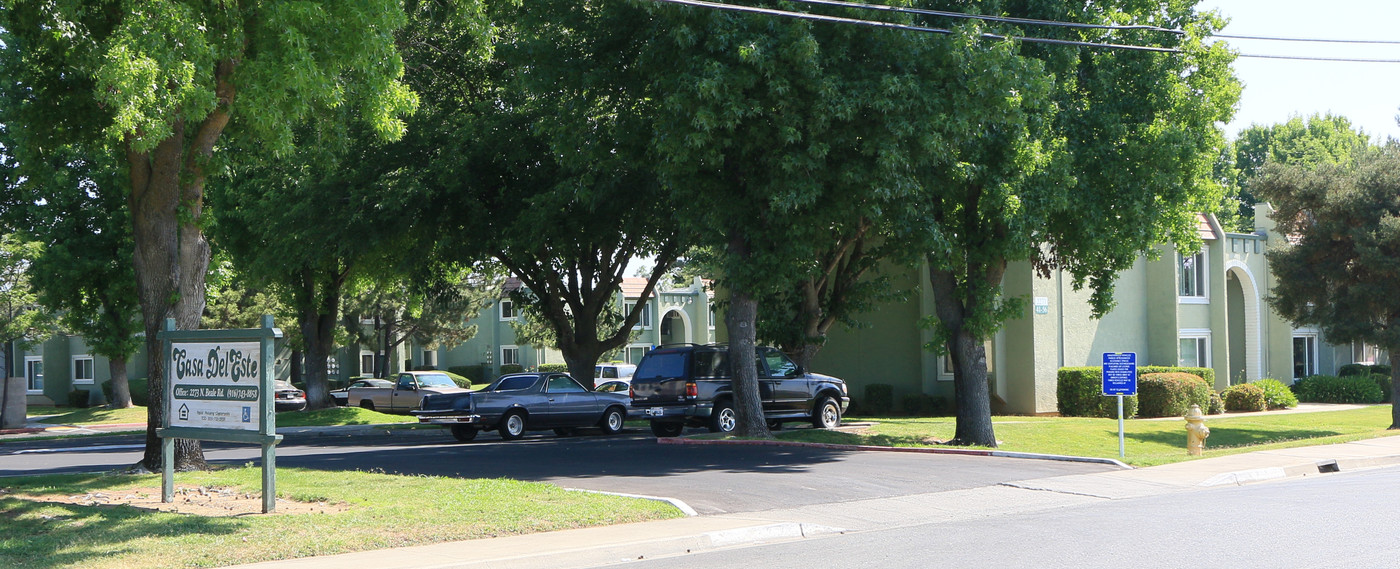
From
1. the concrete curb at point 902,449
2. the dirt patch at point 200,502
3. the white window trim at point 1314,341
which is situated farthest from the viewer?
the white window trim at point 1314,341

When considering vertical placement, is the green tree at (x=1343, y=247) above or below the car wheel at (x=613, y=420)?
above

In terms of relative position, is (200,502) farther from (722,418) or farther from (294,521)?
(722,418)

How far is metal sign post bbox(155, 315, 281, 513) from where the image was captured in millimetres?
11008

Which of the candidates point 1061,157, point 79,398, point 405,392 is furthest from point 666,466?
point 79,398

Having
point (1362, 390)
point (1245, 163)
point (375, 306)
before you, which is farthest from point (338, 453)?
point (1245, 163)

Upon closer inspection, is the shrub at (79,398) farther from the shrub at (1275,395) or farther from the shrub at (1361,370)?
the shrub at (1361,370)

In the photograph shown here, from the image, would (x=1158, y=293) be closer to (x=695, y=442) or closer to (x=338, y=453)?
(x=695, y=442)

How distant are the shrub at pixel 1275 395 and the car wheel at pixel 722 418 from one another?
58.6ft

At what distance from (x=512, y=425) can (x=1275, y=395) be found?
22.3 m

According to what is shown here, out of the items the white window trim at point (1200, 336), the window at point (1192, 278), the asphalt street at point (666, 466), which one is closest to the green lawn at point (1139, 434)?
the asphalt street at point (666, 466)

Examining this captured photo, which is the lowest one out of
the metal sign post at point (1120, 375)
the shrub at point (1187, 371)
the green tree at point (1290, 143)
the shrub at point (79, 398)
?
the shrub at point (79, 398)

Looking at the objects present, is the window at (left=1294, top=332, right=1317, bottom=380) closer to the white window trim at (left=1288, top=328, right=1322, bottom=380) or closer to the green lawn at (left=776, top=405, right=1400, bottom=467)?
the white window trim at (left=1288, top=328, right=1322, bottom=380)

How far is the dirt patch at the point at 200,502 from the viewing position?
1117 centimetres

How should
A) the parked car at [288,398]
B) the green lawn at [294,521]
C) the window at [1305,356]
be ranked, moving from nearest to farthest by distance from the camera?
1. the green lawn at [294,521]
2. the parked car at [288,398]
3. the window at [1305,356]
